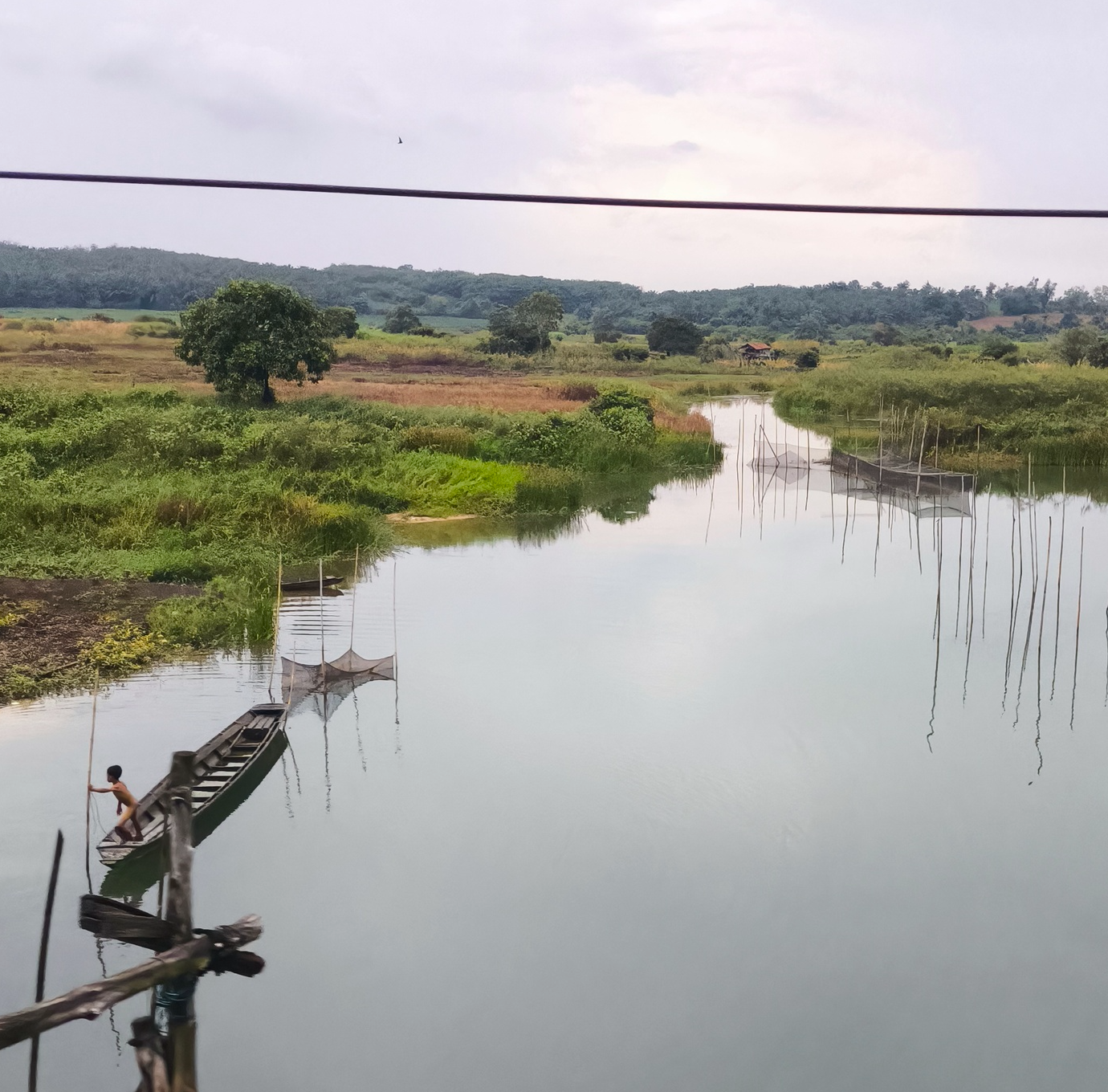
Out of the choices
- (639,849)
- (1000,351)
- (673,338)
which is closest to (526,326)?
(673,338)

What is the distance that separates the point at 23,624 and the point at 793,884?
736 centimetres

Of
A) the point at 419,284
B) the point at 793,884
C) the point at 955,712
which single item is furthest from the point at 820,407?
the point at 419,284

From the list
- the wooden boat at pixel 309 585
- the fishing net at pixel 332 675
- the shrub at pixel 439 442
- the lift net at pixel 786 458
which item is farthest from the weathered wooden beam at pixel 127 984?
the shrub at pixel 439 442

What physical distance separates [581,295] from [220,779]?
2124 inches

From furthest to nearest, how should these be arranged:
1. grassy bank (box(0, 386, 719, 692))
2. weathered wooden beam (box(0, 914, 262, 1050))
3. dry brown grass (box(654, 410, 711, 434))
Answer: dry brown grass (box(654, 410, 711, 434)), grassy bank (box(0, 386, 719, 692)), weathered wooden beam (box(0, 914, 262, 1050))

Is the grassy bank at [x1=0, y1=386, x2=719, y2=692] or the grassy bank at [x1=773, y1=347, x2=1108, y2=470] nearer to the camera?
the grassy bank at [x1=0, y1=386, x2=719, y2=692]

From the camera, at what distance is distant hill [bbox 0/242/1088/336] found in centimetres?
4400

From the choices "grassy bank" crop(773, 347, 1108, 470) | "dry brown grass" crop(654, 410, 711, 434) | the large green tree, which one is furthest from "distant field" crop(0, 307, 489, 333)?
"dry brown grass" crop(654, 410, 711, 434)

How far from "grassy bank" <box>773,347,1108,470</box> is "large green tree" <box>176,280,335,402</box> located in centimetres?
1097

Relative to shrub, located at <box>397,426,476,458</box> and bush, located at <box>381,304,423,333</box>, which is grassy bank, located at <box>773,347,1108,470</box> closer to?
shrub, located at <box>397,426,476,458</box>

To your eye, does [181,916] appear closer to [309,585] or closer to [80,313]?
[309,585]

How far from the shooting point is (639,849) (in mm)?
7352

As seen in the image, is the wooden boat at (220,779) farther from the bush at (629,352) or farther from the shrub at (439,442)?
the bush at (629,352)

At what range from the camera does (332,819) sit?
768 cm
